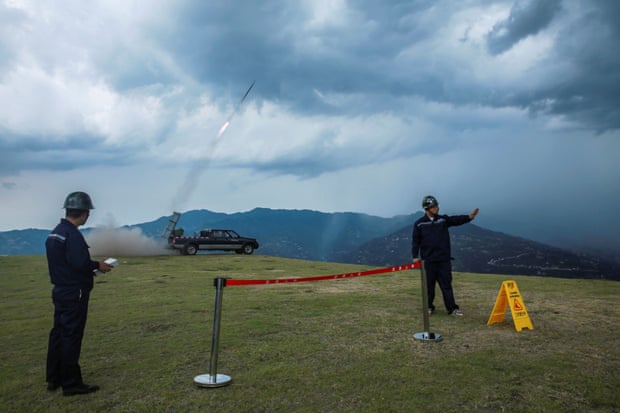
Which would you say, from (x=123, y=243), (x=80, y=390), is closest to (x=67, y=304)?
(x=80, y=390)

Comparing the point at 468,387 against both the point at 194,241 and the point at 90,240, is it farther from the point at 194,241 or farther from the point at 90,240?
the point at 90,240

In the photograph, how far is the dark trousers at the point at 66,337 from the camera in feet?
14.4

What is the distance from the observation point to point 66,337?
14.5ft

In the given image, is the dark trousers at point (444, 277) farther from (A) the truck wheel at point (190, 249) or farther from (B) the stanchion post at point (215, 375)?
(A) the truck wheel at point (190, 249)

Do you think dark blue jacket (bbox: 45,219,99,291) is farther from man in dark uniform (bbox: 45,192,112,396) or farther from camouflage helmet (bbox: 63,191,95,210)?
camouflage helmet (bbox: 63,191,95,210)

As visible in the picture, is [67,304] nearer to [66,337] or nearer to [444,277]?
[66,337]

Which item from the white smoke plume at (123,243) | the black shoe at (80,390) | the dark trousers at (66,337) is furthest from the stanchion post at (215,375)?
the white smoke plume at (123,243)

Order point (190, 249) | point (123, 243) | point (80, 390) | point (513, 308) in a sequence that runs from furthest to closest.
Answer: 1. point (123, 243)
2. point (190, 249)
3. point (513, 308)
4. point (80, 390)

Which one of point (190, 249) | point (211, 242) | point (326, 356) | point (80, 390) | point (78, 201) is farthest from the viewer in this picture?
point (211, 242)

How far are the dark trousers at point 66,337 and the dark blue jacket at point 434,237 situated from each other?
19.4 feet

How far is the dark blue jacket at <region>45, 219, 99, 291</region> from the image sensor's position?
4.46 meters

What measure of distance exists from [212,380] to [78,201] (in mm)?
2563

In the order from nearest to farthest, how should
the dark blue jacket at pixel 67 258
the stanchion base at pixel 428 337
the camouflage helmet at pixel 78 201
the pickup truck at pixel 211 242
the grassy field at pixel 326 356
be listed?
the grassy field at pixel 326 356
the dark blue jacket at pixel 67 258
the camouflage helmet at pixel 78 201
the stanchion base at pixel 428 337
the pickup truck at pixel 211 242

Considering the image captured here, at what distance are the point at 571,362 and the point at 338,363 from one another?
2.93 meters
